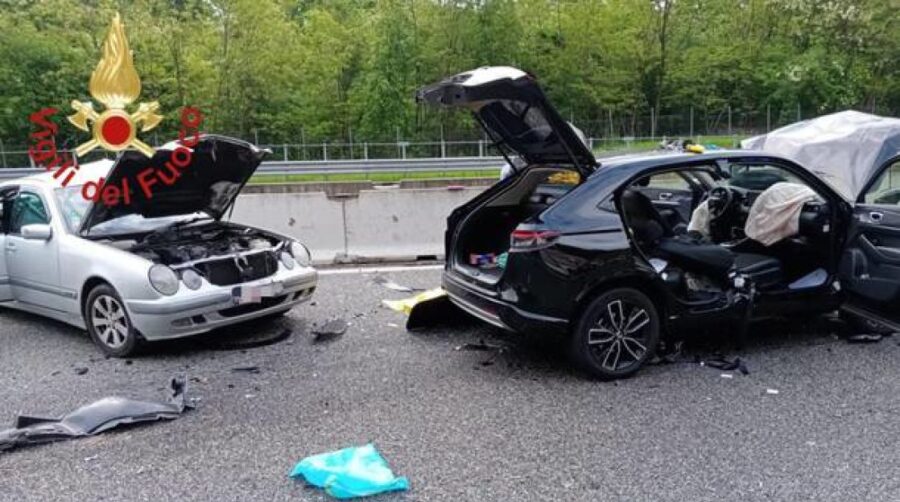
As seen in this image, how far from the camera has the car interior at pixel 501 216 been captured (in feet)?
17.2

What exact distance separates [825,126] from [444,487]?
413 inches

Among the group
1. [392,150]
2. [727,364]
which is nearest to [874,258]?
[727,364]

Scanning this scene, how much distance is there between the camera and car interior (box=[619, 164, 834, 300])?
16.2 feet

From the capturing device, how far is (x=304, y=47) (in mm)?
26812

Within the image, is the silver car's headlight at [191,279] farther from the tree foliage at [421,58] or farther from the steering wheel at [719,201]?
the tree foliage at [421,58]

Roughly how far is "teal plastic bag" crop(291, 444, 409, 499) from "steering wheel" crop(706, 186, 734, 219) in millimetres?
3873

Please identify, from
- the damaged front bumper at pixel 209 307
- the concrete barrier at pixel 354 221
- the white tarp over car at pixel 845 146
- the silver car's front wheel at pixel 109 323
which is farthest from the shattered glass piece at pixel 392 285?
the white tarp over car at pixel 845 146

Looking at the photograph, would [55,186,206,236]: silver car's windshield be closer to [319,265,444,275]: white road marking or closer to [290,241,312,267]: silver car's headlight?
[290,241,312,267]: silver car's headlight

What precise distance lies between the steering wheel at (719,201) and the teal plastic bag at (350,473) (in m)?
3.87

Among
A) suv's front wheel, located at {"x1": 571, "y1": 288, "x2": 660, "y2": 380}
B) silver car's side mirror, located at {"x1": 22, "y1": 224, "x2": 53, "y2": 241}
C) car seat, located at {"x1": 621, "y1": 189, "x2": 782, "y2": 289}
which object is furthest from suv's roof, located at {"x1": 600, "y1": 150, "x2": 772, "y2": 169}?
silver car's side mirror, located at {"x1": 22, "y1": 224, "x2": 53, "y2": 241}

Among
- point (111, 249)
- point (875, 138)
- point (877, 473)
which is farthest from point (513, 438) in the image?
point (875, 138)

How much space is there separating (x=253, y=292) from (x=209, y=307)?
36cm

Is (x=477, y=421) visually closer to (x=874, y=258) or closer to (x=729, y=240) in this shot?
(x=729, y=240)

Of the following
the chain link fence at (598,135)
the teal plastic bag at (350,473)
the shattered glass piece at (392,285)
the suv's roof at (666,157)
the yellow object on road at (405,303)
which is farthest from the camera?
the chain link fence at (598,135)
